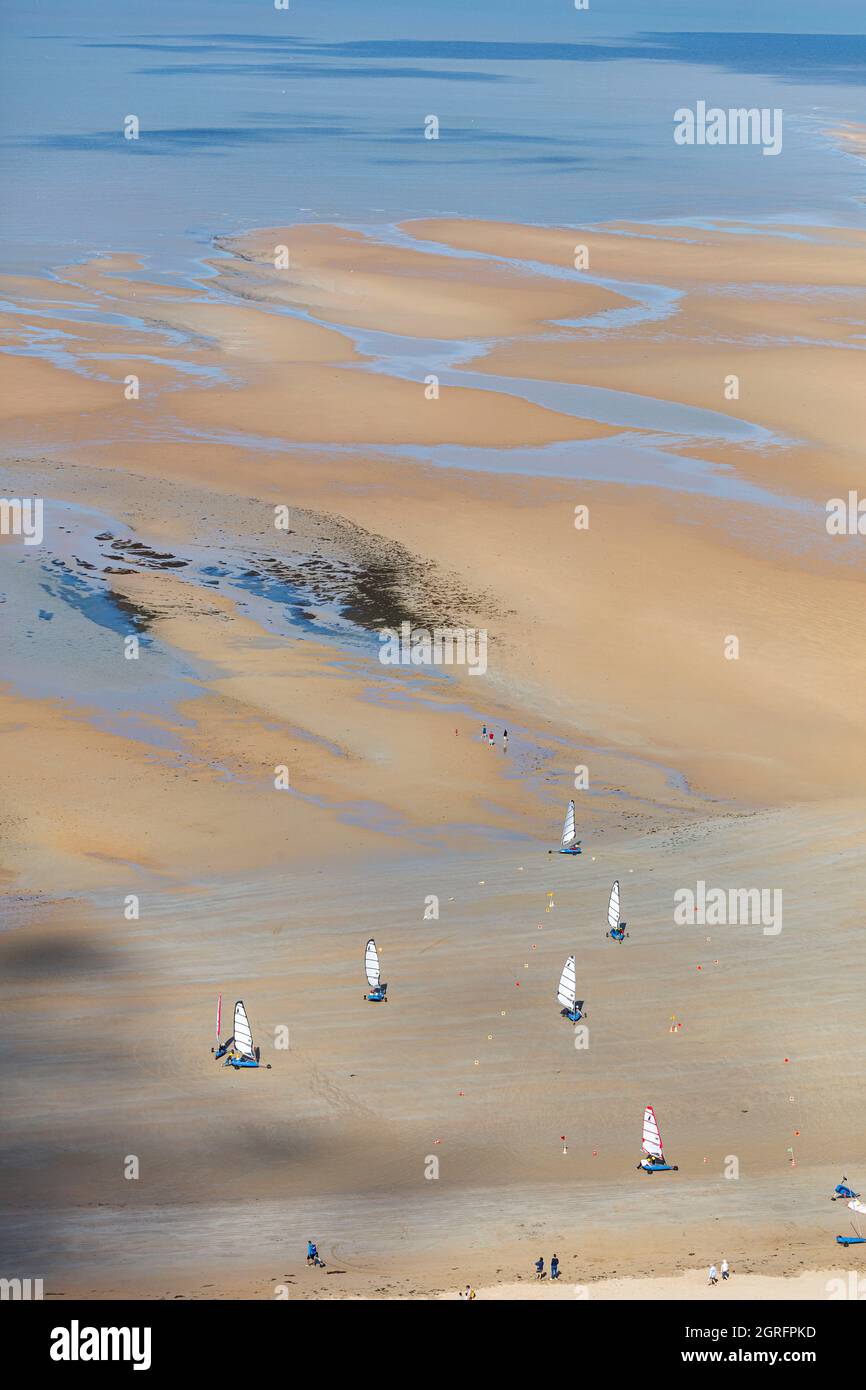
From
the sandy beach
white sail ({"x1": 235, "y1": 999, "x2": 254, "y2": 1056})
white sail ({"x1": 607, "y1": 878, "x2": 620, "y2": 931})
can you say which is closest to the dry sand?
the sandy beach

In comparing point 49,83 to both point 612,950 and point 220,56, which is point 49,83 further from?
point 612,950

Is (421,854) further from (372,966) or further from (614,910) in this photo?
(372,966)

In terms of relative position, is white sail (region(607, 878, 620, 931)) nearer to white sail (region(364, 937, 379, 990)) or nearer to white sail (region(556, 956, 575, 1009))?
white sail (region(556, 956, 575, 1009))

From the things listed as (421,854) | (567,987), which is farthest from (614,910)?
(421,854)

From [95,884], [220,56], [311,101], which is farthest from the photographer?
[220,56]

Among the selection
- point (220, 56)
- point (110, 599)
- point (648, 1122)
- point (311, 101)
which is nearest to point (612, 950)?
point (648, 1122)

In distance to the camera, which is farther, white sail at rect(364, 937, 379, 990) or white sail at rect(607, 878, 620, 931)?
white sail at rect(607, 878, 620, 931)
